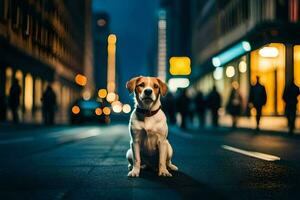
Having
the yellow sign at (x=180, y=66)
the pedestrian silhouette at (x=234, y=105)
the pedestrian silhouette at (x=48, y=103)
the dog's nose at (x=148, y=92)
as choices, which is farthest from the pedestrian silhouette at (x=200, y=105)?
the dog's nose at (x=148, y=92)

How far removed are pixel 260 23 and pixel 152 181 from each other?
2788cm

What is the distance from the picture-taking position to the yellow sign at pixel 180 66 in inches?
1150

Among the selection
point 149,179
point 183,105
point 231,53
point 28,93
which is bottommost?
point 149,179

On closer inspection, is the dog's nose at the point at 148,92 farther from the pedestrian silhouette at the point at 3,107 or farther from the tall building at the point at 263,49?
the pedestrian silhouette at the point at 3,107

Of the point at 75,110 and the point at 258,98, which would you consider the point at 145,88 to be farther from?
the point at 75,110

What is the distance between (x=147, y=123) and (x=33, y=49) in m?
36.5

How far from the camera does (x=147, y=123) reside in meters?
6.41

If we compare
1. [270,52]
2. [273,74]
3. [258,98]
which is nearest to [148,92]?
[258,98]

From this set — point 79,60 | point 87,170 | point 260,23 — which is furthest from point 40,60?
point 79,60

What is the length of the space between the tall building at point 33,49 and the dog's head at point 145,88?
23.9 meters

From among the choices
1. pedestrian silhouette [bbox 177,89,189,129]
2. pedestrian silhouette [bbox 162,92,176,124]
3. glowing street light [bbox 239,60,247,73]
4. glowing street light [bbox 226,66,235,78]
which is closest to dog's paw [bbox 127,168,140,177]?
pedestrian silhouette [bbox 177,89,189,129]

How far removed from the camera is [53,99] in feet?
94.7

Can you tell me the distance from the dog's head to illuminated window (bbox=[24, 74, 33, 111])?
33.2 metres

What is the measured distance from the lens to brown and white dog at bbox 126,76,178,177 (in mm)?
6363
